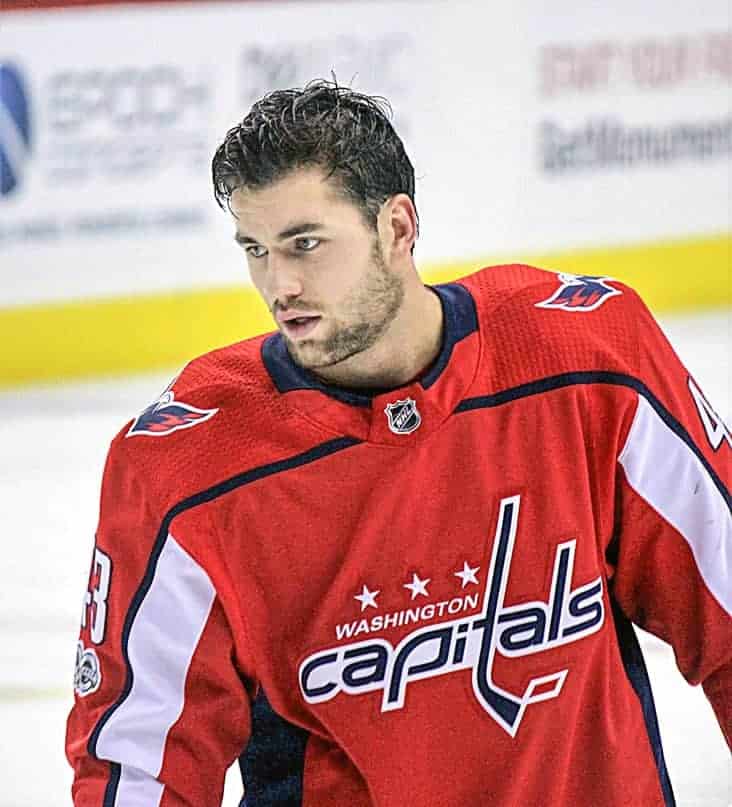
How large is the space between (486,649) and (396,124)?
4051mm

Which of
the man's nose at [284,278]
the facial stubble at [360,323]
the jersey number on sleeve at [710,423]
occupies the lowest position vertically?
the jersey number on sleeve at [710,423]

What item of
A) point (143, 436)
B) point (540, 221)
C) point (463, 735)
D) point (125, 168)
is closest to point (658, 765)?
point (463, 735)

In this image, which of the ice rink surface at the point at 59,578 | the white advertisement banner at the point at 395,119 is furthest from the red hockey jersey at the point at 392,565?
the white advertisement banner at the point at 395,119

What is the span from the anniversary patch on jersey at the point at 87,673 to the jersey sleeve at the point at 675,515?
479 mm

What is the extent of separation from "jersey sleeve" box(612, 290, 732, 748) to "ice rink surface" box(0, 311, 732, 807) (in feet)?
2.63

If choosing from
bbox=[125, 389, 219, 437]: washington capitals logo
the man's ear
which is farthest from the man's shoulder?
bbox=[125, 389, 219, 437]: washington capitals logo

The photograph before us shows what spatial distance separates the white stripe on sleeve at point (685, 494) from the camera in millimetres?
1521

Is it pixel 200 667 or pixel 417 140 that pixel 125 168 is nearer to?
pixel 417 140

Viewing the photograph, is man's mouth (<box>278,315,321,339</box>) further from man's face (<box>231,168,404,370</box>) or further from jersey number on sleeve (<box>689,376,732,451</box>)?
jersey number on sleeve (<box>689,376,732,451</box>)

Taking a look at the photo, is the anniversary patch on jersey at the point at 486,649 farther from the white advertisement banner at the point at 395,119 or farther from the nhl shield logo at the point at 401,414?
the white advertisement banner at the point at 395,119

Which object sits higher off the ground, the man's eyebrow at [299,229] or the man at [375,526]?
the man's eyebrow at [299,229]

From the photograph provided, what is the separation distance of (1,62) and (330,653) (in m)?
3.87

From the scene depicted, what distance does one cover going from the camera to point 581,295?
1.55 metres

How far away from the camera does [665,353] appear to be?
1541 mm
